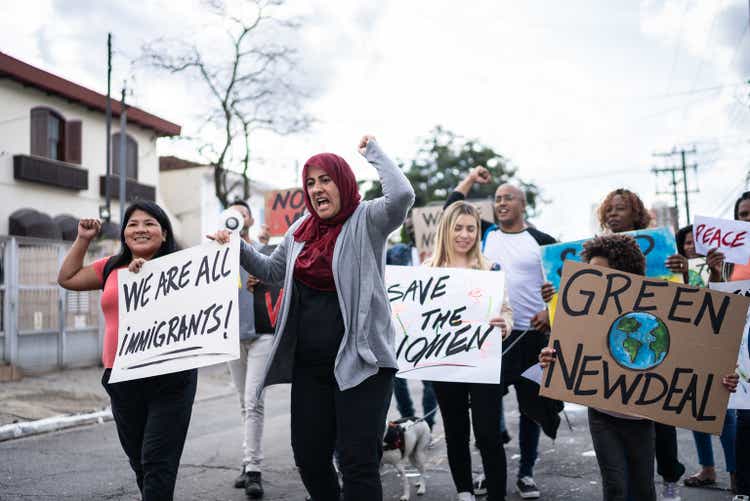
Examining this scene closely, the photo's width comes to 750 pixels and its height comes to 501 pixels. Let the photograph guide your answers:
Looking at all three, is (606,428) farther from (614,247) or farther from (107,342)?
(107,342)

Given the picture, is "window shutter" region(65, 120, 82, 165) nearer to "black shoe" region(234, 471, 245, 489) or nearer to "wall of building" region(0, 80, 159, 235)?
"wall of building" region(0, 80, 159, 235)

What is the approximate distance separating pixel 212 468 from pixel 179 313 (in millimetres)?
2940

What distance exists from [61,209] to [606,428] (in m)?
A: 20.8

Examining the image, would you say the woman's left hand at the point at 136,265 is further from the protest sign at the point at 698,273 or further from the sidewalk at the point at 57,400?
the sidewalk at the point at 57,400

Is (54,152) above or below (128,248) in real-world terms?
above

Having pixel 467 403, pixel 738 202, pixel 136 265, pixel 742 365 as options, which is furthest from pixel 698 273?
pixel 136 265

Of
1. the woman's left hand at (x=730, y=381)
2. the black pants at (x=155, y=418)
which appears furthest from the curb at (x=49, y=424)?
the woman's left hand at (x=730, y=381)

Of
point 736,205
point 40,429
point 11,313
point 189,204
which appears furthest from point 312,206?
point 189,204

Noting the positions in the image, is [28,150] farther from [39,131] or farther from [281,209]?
[281,209]

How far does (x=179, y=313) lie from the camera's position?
3910mm

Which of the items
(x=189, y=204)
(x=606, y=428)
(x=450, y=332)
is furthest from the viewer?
(x=189, y=204)

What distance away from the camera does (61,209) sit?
2161 cm

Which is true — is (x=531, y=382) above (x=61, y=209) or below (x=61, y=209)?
below

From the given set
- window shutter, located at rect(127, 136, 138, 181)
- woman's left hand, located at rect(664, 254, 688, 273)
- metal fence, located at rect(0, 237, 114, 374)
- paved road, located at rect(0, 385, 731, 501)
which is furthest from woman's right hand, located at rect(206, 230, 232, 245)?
window shutter, located at rect(127, 136, 138, 181)
